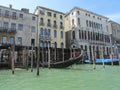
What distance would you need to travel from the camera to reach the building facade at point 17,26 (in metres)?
32.3

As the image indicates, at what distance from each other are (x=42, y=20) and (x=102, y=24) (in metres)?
19.2

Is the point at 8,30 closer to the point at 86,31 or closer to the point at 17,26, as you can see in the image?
the point at 17,26

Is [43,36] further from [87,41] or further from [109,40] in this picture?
[109,40]

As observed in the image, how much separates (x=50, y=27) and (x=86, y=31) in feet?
32.6

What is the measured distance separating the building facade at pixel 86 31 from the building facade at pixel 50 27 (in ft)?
10.7

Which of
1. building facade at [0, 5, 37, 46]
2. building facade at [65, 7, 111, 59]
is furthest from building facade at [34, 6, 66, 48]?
building facade at [65, 7, 111, 59]

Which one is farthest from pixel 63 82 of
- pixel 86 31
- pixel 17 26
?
pixel 86 31

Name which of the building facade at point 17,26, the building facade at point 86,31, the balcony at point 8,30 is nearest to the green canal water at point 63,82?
the balcony at point 8,30

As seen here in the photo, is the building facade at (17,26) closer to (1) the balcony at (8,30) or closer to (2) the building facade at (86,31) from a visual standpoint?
(1) the balcony at (8,30)

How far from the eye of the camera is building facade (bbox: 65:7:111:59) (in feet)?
140

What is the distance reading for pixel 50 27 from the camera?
3922cm

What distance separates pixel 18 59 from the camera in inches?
1282

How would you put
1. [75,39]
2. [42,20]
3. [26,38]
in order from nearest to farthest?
[26,38] < [42,20] < [75,39]

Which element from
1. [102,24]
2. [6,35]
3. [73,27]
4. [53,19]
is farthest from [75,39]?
[6,35]
